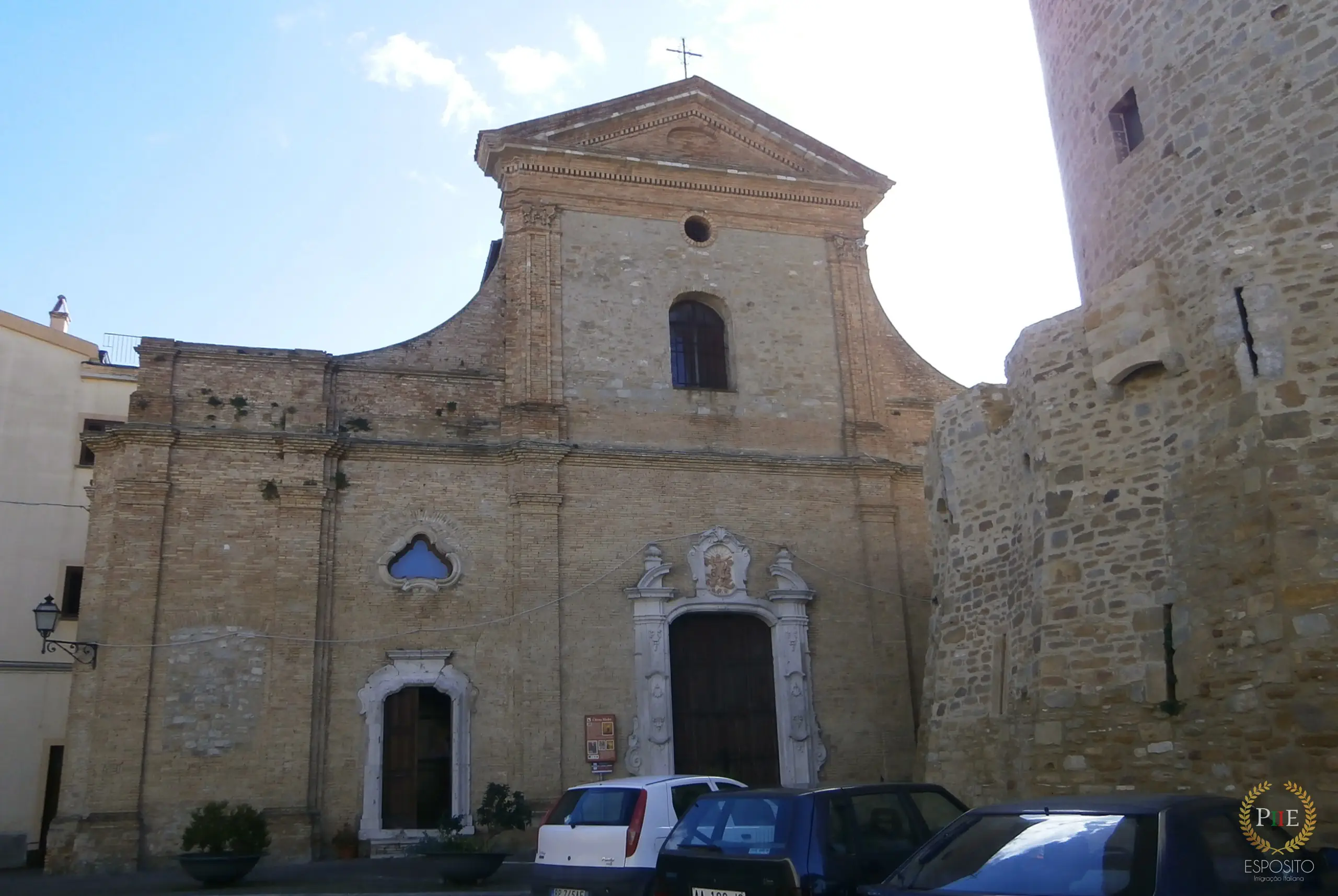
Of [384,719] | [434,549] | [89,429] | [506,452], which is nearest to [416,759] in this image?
[384,719]

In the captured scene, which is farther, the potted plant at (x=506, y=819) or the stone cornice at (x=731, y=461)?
the stone cornice at (x=731, y=461)

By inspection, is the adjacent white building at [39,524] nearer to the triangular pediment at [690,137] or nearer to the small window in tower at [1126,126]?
the triangular pediment at [690,137]

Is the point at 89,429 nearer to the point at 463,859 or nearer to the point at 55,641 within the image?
the point at 55,641

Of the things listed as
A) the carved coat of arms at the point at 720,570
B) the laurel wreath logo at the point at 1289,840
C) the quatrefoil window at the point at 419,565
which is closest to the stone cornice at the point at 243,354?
the quatrefoil window at the point at 419,565

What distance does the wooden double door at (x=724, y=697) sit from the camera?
1634 cm

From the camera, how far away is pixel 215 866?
12.0 meters

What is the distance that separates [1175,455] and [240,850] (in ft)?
33.3

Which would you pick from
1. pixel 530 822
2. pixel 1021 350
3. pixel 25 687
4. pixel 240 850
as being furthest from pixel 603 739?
pixel 25 687

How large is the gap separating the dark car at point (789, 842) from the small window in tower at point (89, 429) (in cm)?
1789

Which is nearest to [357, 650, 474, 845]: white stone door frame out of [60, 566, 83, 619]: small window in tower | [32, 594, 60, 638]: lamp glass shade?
[32, 594, 60, 638]: lamp glass shade

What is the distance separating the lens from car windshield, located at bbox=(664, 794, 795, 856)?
21.7 ft

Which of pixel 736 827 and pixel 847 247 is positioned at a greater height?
pixel 847 247

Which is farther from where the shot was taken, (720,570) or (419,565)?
(720,570)

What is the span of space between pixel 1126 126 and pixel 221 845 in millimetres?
11922
